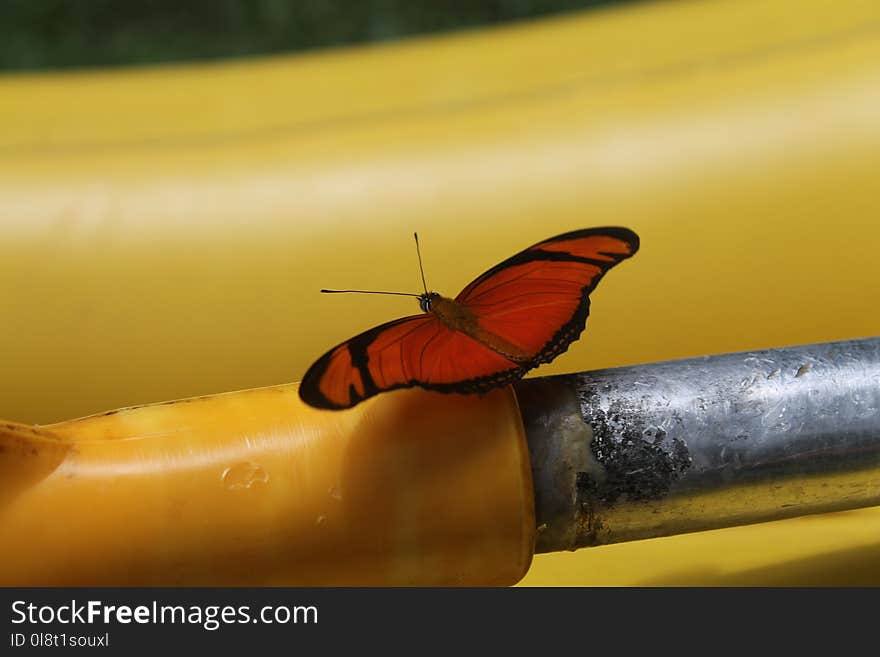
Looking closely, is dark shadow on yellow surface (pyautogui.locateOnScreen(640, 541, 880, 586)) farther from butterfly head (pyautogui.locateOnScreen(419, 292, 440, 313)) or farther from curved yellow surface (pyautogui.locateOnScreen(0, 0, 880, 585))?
butterfly head (pyautogui.locateOnScreen(419, 292, 440, 313))

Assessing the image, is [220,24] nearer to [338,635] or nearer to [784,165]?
[784,165]

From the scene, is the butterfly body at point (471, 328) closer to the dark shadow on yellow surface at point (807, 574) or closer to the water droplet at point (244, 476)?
the water droplet at point (244, 476)

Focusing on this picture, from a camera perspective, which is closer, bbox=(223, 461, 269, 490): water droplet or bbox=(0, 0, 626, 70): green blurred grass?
bbox=(223, 461, 269, 490): water droplet

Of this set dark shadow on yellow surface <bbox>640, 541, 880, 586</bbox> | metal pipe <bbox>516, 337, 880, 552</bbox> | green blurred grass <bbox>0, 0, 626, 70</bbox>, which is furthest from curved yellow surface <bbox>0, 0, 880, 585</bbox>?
green blurred grass <bbox>0, 0, 626, 70</bbox>

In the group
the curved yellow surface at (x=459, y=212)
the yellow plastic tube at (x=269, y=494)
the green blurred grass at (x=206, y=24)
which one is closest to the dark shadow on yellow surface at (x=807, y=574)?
the curved yellow surface at (x=459, y=212)

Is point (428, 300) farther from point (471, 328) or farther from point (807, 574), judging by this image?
point (807, 574)
